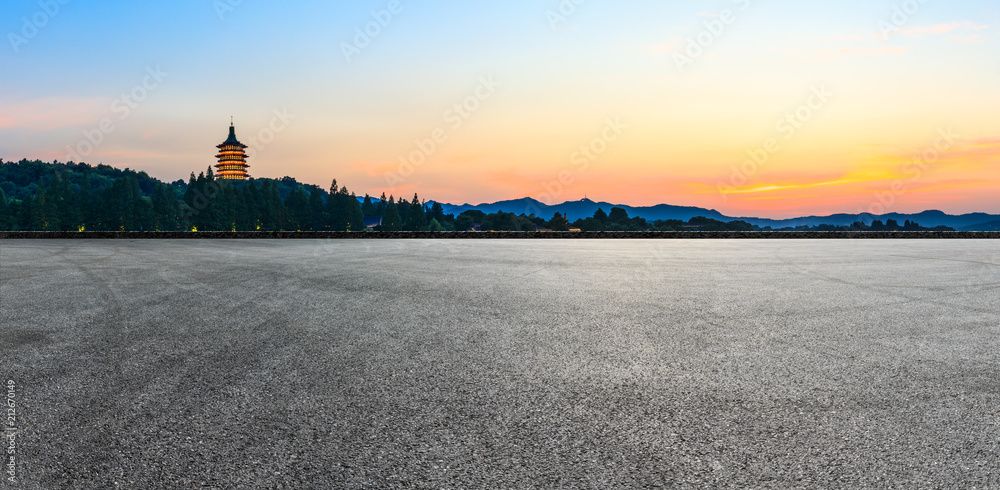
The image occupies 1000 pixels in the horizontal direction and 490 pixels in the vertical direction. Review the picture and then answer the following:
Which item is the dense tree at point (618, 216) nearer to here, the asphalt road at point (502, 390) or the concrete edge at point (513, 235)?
the concrete edge at point (513, 235)

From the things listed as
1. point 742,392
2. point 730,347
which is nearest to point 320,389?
point 742,392

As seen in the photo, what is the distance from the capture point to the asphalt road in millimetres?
3402

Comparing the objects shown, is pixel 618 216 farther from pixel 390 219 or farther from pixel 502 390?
pixel 502 390

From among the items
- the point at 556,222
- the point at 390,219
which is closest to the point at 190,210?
the point at 390,219

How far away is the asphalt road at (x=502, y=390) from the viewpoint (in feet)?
11.2

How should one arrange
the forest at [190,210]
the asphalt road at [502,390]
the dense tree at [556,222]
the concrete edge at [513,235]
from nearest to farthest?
the asphalt road at [502,390]
the concrete edge at [513,235]
the forest at [190,210]
the dense tree at [556,222]

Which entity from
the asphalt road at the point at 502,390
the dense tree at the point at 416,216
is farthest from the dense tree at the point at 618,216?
the asphalt road at the point at 502,390

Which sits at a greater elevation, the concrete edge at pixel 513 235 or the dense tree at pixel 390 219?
the dense tree at pixel 390 219

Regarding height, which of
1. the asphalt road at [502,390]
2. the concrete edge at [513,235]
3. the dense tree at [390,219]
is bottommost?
the asphalt road at [502,390]

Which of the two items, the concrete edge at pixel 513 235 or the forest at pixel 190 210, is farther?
the forest at pixel 190 210

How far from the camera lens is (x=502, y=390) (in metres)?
4.95

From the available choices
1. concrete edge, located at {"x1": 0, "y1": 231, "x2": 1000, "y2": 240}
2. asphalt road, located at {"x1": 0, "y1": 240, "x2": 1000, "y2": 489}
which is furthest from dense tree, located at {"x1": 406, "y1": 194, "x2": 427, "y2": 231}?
asphalt road, located at {"x1": 0, "y1": 240, "x2": 1000, "y2": 489}

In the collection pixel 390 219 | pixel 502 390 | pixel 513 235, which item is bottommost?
pixel 502 390

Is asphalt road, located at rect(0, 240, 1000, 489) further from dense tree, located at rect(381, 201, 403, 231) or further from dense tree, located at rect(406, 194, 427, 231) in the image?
dense tree, located at rect(406, 194, 427, 231)
